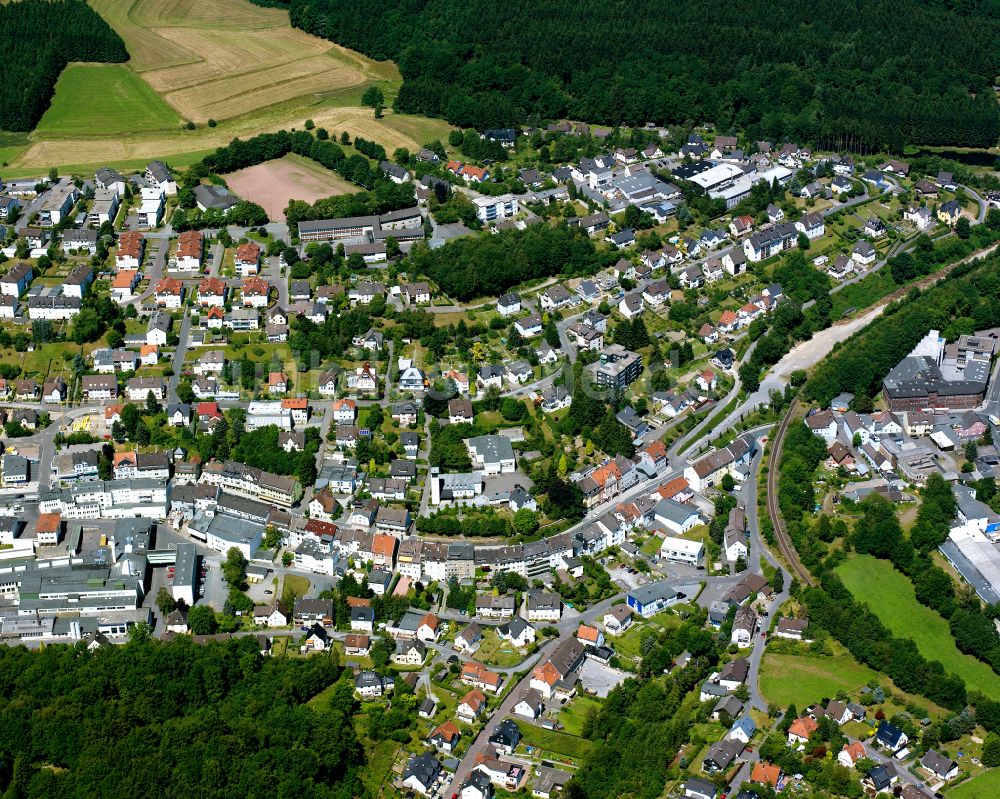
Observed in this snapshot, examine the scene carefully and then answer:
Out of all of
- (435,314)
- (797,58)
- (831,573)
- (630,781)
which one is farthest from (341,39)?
(630,781)

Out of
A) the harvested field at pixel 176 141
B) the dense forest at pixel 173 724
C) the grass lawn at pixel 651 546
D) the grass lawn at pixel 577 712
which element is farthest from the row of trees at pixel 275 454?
the harvested field at pixel 176 141

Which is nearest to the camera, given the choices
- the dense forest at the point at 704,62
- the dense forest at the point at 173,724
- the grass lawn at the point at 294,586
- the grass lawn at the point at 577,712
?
the dense forest at the point at 173,724

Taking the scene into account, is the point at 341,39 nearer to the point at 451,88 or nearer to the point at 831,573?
the point at 451,88

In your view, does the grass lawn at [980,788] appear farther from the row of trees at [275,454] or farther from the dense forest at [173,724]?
the row of trees at [275,454]

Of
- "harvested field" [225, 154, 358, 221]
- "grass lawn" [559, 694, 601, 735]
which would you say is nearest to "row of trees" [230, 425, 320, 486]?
"grass lawn" [559, 694, 601, 735]

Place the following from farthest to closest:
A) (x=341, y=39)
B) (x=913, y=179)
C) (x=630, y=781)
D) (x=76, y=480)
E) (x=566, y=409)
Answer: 1. (x=341, y=39)
2. (x=913, y=179)
3. (x=566, y=409)
4. (x=76, y=480)
5. (x=630, y=781)

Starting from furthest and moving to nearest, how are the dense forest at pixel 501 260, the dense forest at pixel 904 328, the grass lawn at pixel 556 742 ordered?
the dense forest at pixel 501 260 < the dense forest at pixel 904 328 < the grass lawn at pixel 556 742

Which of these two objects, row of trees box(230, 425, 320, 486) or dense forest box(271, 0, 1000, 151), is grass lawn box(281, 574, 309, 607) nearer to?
row of trees box(230, 425, 320, 486)
